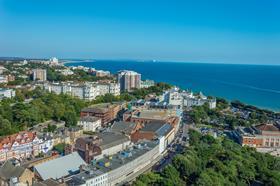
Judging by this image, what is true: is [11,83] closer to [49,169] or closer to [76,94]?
[76,94]

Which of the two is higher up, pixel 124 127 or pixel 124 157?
pixel 124 127

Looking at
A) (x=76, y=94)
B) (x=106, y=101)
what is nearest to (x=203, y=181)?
(x=106, y=101)

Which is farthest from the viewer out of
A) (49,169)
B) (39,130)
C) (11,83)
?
(11,83)

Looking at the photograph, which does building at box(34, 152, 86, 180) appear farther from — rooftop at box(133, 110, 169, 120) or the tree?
rooftop at box(133, 110, 169, 120)

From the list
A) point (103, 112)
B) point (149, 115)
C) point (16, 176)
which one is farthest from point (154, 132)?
point (16, 176)

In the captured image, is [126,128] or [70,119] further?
[70,119]

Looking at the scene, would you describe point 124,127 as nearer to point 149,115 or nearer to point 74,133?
point 149,115

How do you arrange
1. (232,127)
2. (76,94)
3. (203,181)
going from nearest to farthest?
(203,181) → (232,127) → (76,94)
